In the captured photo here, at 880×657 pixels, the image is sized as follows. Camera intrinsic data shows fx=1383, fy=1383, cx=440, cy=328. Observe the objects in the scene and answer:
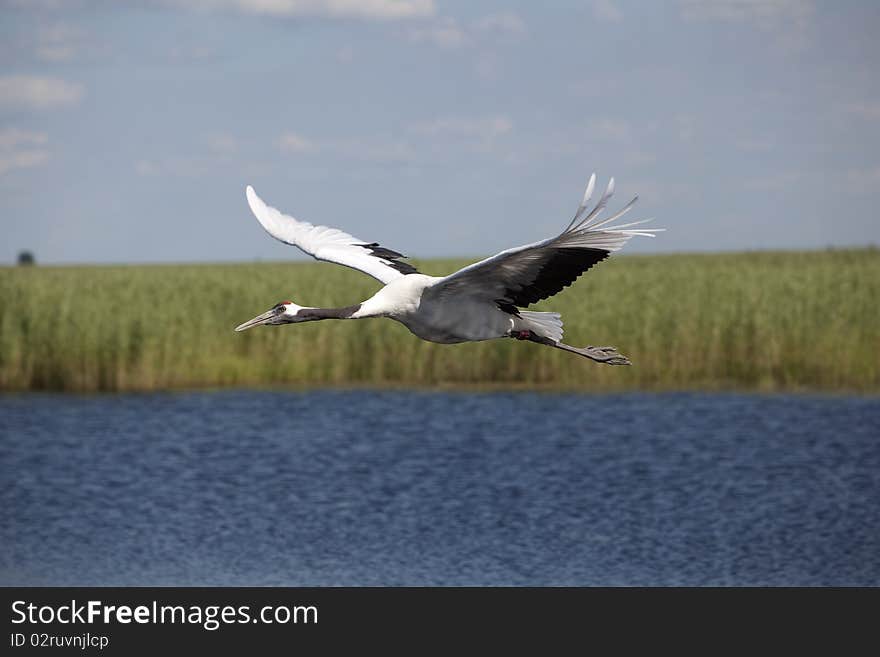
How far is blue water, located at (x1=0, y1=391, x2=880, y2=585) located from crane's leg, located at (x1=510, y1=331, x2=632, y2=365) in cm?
563

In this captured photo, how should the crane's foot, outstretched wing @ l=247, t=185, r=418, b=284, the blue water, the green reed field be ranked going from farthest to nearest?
the green reed field < the blue water < outstretched wing @ l=247, t=185, r=418, b=284 < the crane's foot

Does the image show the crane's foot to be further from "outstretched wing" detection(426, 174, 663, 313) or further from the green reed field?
the green reed field

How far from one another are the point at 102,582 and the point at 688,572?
19.9 feet

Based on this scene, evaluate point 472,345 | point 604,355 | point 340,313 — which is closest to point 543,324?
point 604,355

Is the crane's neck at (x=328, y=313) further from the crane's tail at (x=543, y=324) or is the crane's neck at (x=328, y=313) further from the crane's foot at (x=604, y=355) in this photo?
the crane's foot at (x=604, y=355)

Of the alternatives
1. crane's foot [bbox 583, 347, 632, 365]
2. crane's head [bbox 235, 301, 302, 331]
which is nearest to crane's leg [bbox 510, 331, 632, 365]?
crane's foot [bbox 583, 347, 632, 365]

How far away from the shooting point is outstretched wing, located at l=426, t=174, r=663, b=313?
6754 mm

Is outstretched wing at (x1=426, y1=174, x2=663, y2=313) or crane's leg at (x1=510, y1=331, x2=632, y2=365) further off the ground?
outstretched wing at (x1=426, y1=174, x2=663, y2=313)

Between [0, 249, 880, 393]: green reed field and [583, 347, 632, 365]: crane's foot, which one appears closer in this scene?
[583, 347, 632, 365]: crane's foot

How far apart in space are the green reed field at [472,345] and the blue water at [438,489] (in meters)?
0.45

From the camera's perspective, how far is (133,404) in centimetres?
2362

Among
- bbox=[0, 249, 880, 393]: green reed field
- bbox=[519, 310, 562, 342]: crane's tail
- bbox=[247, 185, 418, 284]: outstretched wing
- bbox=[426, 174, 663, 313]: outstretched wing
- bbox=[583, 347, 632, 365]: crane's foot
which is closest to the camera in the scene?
bbox=[426, 174, 663, 313]: outstretched wing
